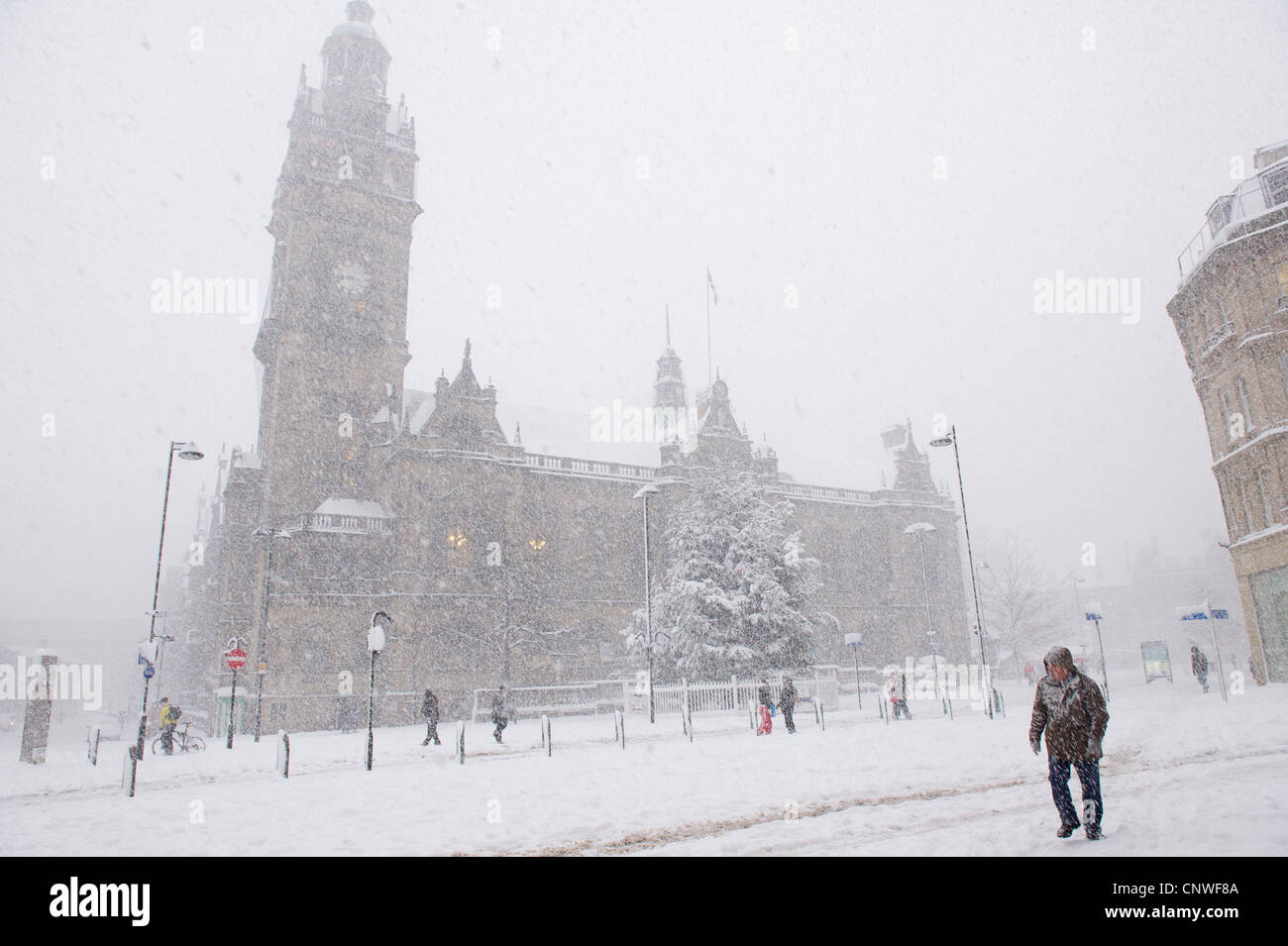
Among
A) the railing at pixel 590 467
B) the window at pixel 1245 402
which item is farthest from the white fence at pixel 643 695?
the window at pixel 1245 402

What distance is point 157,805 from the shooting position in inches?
471


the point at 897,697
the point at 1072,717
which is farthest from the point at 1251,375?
the point at 1072,717

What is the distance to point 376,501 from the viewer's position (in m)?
38.3

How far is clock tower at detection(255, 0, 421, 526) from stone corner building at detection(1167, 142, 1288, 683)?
35.8 metres

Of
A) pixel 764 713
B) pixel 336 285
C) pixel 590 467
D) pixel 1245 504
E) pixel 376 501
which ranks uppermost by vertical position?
pixel 336 285

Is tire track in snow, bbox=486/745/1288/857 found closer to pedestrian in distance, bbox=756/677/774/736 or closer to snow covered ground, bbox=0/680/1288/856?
snow covered ground, bbox=0/680/1288/856

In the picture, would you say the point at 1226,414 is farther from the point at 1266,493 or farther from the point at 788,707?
the point at 788,707

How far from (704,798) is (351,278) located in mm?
36600

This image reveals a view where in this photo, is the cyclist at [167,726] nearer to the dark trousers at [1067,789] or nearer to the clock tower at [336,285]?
the clock tower at [336,285]

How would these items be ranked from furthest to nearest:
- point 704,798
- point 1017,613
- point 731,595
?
point 1017,613 < point 731,595 < point 704,798

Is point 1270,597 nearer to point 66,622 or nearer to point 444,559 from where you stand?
point 444,559

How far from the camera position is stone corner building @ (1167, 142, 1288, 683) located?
25.9 metres
